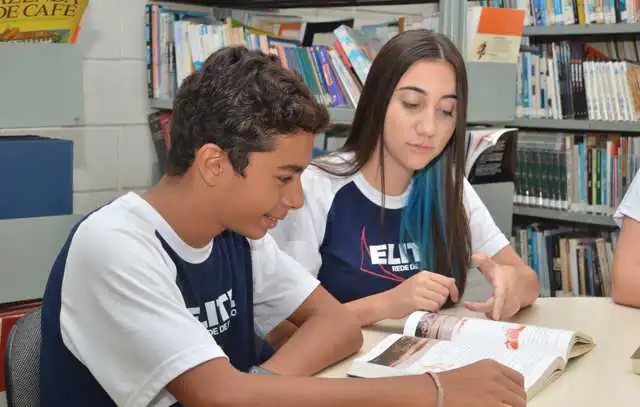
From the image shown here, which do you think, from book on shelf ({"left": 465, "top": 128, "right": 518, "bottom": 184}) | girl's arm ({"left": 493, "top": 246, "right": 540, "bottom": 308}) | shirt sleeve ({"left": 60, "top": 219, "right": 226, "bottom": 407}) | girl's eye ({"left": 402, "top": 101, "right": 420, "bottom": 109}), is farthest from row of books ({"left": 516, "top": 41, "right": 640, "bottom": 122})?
shirt sleeve ({"left": 60, "top": 219, "right": 226, "bottom": 407})

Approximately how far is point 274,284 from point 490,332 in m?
0.35

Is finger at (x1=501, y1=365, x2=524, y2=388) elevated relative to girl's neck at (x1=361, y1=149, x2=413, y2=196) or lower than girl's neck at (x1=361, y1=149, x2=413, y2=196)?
lower

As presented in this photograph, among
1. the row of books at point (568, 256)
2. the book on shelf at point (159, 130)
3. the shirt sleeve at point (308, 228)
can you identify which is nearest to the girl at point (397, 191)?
the shirt sleeve at point (308, 228)

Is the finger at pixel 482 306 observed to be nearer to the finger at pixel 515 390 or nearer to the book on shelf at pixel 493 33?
the finger at pixel 515 390

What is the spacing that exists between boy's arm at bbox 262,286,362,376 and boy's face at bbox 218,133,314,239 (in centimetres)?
18

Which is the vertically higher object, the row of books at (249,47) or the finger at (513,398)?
the row of books at (249,47)

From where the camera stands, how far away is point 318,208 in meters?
1.76

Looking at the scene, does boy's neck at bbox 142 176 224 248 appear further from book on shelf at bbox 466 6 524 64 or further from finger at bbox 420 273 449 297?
book on shelf at bbox 466 6 524 64

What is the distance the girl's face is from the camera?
1.74m

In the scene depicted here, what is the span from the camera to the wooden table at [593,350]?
45.9 inches

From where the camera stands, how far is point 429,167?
185 centimetres

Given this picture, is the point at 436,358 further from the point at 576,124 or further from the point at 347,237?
the point at 576,124

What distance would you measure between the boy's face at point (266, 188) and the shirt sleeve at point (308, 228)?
1.66 ft

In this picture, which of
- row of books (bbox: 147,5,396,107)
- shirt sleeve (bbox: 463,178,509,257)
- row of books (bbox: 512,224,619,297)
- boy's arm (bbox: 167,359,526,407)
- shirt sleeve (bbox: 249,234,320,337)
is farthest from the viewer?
row of books (bbox: 512,224,619,297)
